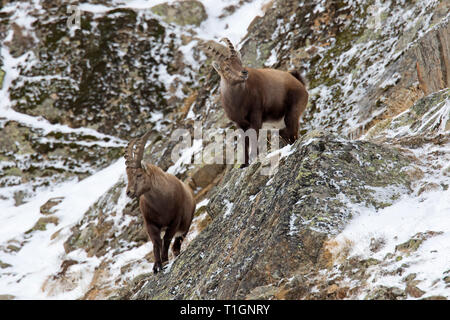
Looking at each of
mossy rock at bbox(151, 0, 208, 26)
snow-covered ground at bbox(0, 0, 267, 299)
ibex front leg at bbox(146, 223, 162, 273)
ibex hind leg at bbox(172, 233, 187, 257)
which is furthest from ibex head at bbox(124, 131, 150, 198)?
mossy rock at bbox(151, 0, 208, 26)

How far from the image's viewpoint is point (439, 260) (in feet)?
14.2

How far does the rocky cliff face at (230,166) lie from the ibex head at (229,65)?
1866mm

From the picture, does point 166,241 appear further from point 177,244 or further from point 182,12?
point 182,12

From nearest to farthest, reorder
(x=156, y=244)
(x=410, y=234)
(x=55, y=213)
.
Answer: (x=410, y=234) < (x=156, y=244) < (x=55, y=213)

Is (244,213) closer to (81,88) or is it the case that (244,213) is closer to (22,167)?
(22,167)

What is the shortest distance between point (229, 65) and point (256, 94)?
31.8 inches

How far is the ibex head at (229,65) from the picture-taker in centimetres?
952

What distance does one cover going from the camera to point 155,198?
9500 millimetres

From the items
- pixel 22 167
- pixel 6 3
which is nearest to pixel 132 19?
pixel 6 3

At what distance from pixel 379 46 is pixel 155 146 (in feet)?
32.6

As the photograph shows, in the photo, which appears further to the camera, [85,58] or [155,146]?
[85,58]

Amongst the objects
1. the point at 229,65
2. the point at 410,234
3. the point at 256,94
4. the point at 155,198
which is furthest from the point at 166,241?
the point at 410,234

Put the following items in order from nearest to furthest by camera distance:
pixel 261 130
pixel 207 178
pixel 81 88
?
pixel 261 130
pixel 207 178
pixel 81 88

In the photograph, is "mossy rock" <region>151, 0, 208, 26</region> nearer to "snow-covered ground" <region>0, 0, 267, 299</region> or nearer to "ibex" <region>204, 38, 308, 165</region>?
"snow-covered ground" <region>0, 0, 267, 299</region>
